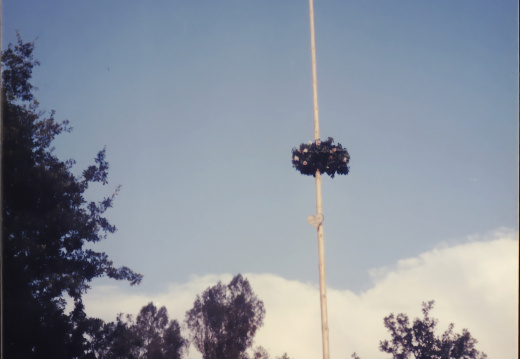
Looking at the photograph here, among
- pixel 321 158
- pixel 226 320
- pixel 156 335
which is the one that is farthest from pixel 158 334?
pixel 321 158

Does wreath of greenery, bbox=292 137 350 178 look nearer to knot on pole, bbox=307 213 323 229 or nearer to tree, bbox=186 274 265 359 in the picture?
knot on pole, bbox=307 213 323 229

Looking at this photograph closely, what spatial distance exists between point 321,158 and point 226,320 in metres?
48.8

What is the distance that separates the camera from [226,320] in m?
58.0

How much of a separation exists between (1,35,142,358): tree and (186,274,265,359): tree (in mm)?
29909

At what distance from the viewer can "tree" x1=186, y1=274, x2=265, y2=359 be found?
56.1 m

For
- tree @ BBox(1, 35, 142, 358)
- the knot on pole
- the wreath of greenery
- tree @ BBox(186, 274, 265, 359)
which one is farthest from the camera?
tree @ BBox(186, 274, 265, 359)

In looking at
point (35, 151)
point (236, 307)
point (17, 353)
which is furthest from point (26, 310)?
point (236, 307)

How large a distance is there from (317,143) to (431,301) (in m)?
60.0

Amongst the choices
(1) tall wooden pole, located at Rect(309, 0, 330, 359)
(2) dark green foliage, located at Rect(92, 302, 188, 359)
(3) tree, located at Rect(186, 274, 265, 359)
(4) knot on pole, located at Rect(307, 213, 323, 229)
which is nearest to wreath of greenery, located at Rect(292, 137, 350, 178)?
(1) tall wooden pole, located at Rect(309, 0, 330, 359)

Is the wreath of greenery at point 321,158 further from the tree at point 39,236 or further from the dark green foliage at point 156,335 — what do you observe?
the dark green foliage at point 156,335

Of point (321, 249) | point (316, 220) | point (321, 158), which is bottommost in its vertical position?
point (321, 249)

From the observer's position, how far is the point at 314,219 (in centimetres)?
1239

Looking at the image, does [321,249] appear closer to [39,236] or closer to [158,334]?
[39,236]

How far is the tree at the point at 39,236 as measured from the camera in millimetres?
20422
